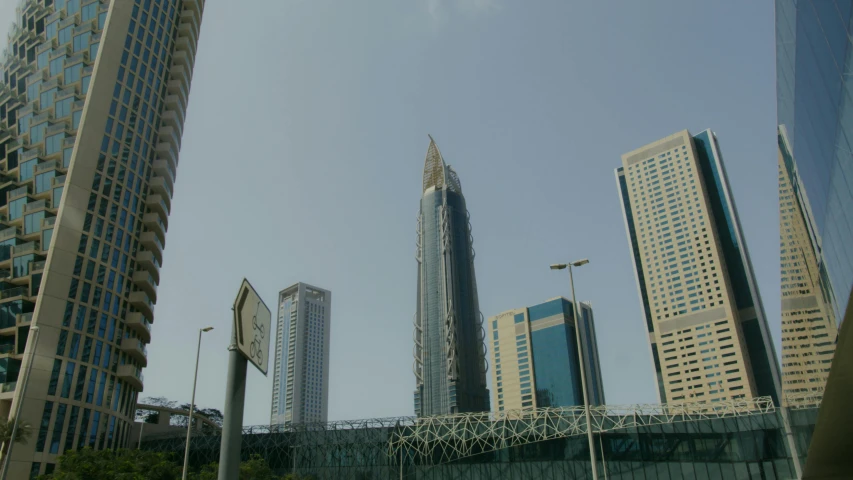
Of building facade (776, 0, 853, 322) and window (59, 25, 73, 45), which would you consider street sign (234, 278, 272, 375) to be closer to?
building facade (776, 0, 853, 322)

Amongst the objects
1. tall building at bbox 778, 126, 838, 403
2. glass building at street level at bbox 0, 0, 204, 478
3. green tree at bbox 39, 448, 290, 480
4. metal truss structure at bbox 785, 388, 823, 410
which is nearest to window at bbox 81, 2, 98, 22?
glass building at street level at bbox 0, 0, 204, 478

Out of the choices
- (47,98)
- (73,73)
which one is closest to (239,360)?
(73,73)

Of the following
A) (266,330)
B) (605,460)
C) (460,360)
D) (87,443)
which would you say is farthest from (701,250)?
(266,330)

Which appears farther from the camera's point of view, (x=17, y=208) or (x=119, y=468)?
(x=17, y=208)

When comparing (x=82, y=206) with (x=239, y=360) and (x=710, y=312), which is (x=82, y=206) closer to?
(x=239, y=360)

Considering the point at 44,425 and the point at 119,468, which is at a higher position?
the point at 44,425

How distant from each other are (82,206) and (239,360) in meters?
69.5

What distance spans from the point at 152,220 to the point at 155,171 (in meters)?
7.09

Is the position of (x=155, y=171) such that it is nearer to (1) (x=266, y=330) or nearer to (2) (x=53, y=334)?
(2) (x=53, y=334)

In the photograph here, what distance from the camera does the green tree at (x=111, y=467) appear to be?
158 feet

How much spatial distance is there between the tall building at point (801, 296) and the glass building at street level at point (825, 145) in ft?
0.55

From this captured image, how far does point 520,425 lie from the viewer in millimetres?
64562

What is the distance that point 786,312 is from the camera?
92.8 ft

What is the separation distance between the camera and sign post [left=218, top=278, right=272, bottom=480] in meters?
5.11
